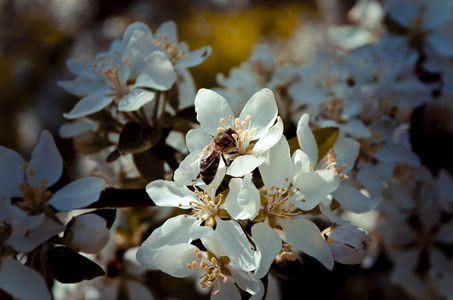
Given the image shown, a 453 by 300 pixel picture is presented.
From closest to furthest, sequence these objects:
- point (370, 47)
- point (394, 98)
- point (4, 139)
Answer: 1. point (394, 98)
2. point (370, 47)
3. point (4, 139)

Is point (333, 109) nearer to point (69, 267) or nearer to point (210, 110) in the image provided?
point (210, 110)

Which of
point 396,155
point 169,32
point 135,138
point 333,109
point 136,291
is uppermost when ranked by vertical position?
point 169,32

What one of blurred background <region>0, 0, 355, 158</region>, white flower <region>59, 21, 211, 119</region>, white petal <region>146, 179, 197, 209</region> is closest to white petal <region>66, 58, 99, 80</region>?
white flower <region>59, 21, 211, 119</region>

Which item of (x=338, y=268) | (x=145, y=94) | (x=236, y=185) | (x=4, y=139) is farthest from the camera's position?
(x=4, y=139)

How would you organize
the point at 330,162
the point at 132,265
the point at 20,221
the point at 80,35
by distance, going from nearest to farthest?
1. the point at 20,221
2. the point at 330,162
3. the point at 132,265
4. the point at 80,35

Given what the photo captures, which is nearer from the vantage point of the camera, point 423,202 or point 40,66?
point 423,202

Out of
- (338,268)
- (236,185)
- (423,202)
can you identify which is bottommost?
(338,268)

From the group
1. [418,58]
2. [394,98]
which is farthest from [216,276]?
[418,58]

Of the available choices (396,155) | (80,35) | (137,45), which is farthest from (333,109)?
(80,35)

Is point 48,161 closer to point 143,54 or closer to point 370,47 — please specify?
point 143,54
